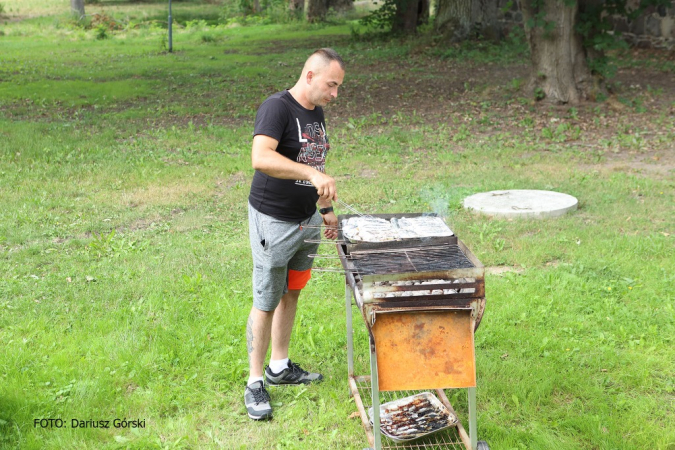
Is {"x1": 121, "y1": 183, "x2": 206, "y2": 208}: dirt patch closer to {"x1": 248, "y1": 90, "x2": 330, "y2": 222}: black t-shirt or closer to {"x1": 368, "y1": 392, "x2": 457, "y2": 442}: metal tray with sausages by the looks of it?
{"x1": 248, "y1": 90, "x2": 330, "y2": 222}: black t-shirt

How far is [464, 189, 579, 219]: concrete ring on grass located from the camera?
720cm

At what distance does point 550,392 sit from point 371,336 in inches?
58.8

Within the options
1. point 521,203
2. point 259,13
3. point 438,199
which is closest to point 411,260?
point 521,203

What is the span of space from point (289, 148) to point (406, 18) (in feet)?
63.8

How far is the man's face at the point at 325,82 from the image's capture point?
364 centimetres

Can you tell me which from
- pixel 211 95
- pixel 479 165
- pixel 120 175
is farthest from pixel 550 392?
pixel 211 95

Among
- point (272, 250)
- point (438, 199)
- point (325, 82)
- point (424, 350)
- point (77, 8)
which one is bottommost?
point (438, 199)

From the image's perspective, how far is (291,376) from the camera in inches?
171

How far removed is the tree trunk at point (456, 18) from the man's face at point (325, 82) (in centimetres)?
1672

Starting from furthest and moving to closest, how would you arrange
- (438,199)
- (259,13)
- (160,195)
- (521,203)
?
1. (259,13)
2. (160,195)
3. (438,199)
4. (521,203)

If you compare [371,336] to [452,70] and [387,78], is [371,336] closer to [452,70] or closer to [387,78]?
[387,78]

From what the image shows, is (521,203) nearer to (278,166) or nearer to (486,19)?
(278,166)

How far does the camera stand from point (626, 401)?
411cm

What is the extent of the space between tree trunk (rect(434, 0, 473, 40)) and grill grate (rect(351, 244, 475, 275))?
16.9 meters
